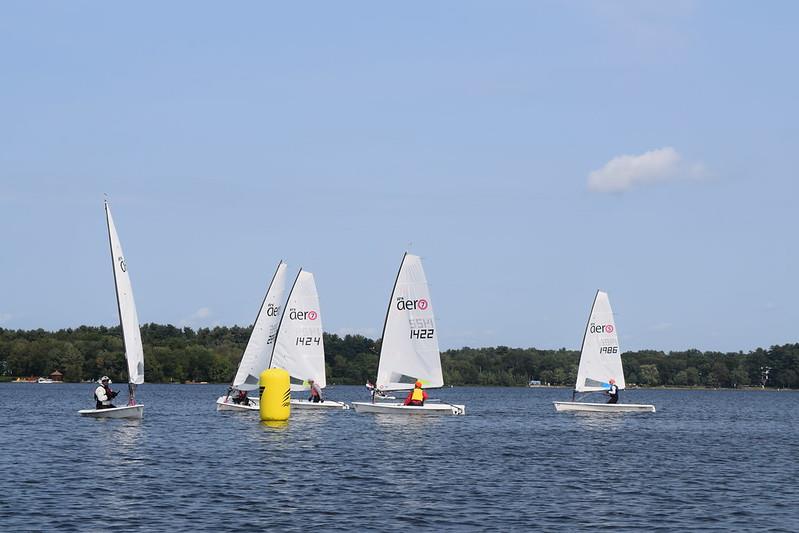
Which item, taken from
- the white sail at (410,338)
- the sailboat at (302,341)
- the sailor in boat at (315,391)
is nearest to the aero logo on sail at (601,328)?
the white sail at (410,338)

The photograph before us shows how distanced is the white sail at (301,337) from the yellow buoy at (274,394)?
12.9 m

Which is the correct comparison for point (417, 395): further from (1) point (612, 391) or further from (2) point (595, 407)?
(1) point (612, 391)

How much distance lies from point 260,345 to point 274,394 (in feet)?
47.5

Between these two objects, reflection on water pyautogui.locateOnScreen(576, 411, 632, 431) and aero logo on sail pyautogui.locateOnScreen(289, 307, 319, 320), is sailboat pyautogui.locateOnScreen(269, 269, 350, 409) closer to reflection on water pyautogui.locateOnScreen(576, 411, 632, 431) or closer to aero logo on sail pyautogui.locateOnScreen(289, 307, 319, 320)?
aero logo on sail pyautogui.locateOnScreen(289, 307, 319, 320)

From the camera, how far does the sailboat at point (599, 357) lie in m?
85.9

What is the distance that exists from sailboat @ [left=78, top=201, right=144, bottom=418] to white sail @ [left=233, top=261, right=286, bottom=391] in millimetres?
14856

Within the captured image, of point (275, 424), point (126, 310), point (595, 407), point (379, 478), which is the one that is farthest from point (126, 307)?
point (595, 407)

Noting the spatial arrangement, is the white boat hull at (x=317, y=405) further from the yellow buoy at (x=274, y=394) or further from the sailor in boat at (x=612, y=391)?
the sailor in boat at (x=612, y=391)

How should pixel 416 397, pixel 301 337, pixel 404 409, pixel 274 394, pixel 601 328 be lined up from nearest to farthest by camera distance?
1. pixel 274 394
2. pixel 416 397
3. pixel 404 409
4. pixel 301 337
5. pixel 601 328

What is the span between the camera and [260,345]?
76.4 m

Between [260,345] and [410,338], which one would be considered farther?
[260,345]

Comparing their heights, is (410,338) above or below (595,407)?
above

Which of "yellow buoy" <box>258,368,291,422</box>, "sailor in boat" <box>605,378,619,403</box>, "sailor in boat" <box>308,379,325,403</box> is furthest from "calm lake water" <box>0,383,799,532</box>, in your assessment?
"sailor in boat" <box>605,378,619,403</box>

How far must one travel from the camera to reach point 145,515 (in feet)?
97.7
